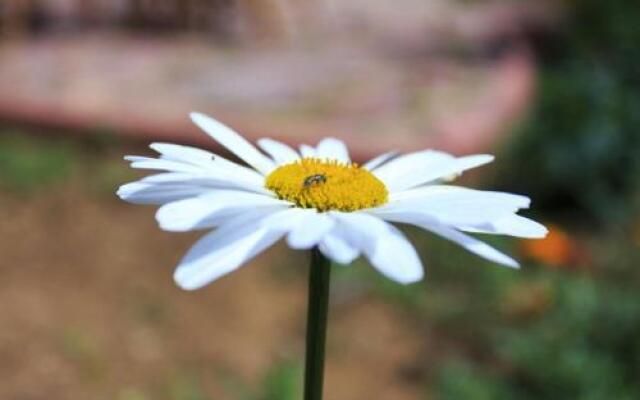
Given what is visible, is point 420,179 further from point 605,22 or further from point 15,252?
point 605,22

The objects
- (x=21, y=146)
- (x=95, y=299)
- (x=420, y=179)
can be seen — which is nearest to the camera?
(x=420, y=179)

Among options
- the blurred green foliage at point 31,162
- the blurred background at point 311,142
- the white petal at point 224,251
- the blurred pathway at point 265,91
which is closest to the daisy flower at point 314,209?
the white petal at point 224,251

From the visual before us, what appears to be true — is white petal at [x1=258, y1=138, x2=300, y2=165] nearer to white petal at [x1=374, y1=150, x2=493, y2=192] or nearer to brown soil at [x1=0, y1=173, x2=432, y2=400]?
white petal at [x1=374, y1=150, x2=493, y2=192]

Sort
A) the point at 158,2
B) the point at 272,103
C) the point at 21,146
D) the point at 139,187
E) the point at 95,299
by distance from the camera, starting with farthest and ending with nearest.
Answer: the point at 158,2, the point at 272,103, the point at 21,146, the point at 95,299, the point at 139,187

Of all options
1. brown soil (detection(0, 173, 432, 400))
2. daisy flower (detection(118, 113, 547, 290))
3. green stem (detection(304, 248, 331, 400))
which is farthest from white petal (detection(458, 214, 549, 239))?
brown soil (detection(0, 173, 432, 400))

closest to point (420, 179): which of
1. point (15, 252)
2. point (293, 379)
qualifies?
point (293, 379)

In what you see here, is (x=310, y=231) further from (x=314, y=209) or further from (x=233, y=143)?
(x=233, y=143)

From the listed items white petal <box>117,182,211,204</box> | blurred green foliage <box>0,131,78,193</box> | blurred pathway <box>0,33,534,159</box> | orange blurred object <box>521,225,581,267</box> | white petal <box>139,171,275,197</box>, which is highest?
blurred pathway <box>0,33,534,159</box>
